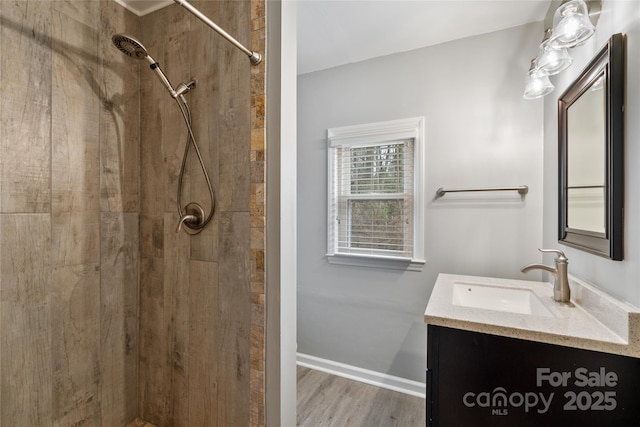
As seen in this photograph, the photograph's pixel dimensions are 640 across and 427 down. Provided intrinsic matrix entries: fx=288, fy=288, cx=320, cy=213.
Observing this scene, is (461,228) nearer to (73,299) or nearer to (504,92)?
(504,92)

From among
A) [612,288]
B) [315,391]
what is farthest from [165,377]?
[612,288]

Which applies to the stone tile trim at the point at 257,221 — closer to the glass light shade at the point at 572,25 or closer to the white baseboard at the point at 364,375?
the glass light shade at the point at 572,25

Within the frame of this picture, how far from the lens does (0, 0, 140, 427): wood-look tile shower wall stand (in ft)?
3.71

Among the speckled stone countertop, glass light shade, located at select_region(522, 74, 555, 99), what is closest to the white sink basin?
the speckled stone countertop

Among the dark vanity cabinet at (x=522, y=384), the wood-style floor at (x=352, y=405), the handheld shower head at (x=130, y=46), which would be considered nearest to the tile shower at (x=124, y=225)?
the handheld shower head at (x=130, y=46)

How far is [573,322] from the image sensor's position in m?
1.13

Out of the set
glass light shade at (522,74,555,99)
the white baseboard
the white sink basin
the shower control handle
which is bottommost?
the white baseboard

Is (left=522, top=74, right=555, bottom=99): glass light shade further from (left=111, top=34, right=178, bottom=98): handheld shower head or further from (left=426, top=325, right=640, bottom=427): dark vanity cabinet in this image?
(left=111, top=34, right=178, bottom=98): handheld shower head

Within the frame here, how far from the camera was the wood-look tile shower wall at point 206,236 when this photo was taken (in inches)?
47.9

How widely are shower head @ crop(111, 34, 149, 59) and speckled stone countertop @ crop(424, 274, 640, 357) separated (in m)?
1.56

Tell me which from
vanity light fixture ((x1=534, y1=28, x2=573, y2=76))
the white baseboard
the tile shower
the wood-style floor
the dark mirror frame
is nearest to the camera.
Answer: the dark mirror frame

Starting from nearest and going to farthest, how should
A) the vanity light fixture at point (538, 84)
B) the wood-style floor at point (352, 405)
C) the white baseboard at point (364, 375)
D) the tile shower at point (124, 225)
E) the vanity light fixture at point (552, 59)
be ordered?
the tile shower at point (124, 225) → the vanity light fixture at point (552, 59) → the vanity light fixture at point (538, 84) → the wood-style floor at point (352, 405) → the white baseboard at point (364, 375)

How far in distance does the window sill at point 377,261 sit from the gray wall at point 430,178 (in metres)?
0.05

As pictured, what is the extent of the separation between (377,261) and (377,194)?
55cm
